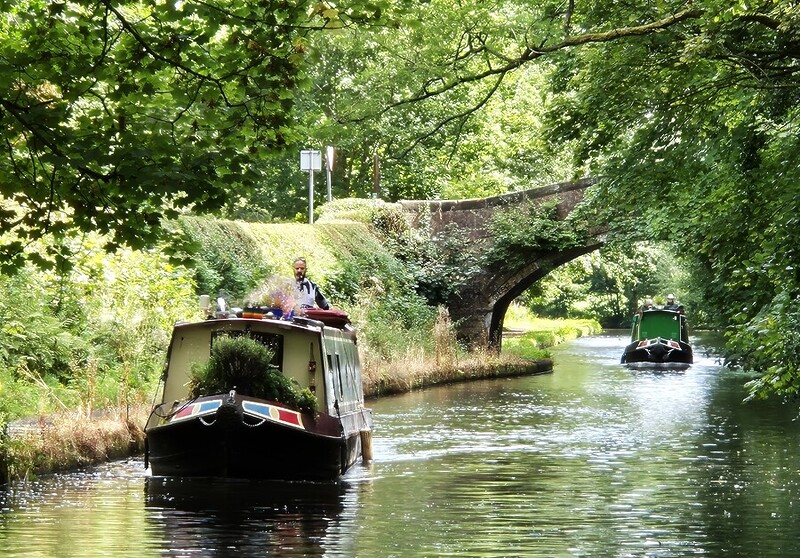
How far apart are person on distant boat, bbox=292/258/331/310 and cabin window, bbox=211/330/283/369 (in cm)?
68

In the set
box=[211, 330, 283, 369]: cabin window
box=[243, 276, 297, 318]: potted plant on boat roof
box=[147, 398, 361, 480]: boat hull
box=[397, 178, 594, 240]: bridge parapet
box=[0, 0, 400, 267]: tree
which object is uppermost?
box=[397, 178, 594, 240]: bridge parapet

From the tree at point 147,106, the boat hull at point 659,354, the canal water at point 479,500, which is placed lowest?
the canal water at point 479,500

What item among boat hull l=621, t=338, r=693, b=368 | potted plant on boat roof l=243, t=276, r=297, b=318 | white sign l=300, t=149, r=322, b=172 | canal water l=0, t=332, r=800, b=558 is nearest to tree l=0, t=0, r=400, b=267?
canal water l=0, t=332, r=800, b=558

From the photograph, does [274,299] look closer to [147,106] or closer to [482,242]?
[147,106]

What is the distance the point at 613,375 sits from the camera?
3092 centimetres

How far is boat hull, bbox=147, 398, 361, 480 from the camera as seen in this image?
489 inches

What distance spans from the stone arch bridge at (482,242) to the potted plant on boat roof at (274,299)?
17693 millimetres

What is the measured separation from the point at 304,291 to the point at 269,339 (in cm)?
130

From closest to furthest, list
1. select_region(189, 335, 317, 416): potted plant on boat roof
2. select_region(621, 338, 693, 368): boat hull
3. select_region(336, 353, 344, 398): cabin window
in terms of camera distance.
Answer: select_region(189, 335, 317, 416): potted plant on boat roof < select_region(336, 353, 344, 398): cabin window < select_region(621, 338, 693, 368): boat hull

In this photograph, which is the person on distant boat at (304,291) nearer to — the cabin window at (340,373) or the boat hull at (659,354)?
the cabin window at (340,373)

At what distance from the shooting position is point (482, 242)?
3183 cm

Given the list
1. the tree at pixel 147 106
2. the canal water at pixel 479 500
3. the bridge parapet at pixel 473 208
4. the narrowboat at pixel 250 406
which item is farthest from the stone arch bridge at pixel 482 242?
the tree at pixel 147 106

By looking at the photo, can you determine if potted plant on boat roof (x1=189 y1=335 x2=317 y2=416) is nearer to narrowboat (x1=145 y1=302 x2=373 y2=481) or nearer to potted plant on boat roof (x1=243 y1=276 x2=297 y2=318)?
narrowboat (x1=145 y1=302 x2=373 y2=481)

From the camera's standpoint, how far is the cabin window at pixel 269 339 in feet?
43.8
